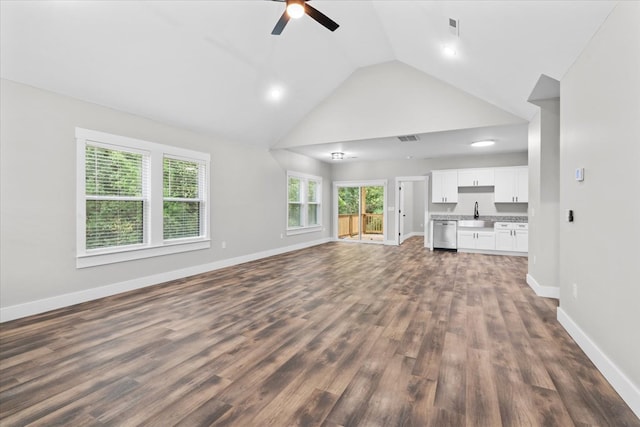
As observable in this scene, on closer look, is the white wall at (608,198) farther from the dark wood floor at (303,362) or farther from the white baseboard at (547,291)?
the white baseboard at (547,291)

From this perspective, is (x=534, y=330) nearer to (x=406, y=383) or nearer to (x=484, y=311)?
(x=484, y=311)

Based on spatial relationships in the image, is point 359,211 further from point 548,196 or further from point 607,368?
point 607,368

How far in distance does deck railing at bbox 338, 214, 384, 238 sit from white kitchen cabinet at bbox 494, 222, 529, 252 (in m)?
4.02

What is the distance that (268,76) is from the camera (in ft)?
17.1

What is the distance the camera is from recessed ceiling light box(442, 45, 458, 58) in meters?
4.03

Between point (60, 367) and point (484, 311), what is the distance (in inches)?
160

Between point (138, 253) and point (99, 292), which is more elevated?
point (138, 253)

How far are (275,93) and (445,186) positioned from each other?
555 cm

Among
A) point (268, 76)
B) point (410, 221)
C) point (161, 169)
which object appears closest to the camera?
point (161, 169)

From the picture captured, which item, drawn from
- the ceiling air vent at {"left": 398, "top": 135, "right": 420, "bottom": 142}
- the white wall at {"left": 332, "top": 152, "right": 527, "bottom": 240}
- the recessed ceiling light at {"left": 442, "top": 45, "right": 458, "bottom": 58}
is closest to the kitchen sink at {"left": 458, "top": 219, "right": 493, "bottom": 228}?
the white wall at {"left": 332, "top": 152, "right": 527, "bottom": 240}

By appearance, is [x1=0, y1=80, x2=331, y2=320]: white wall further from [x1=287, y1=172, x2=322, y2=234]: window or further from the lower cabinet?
the lower cabinet

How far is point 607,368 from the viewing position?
2.14 meters

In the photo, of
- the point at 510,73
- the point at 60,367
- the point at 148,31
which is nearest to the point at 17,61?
the point at 148,31

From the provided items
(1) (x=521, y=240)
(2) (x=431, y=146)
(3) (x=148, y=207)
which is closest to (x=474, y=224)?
(1) (x=521, y=240)
